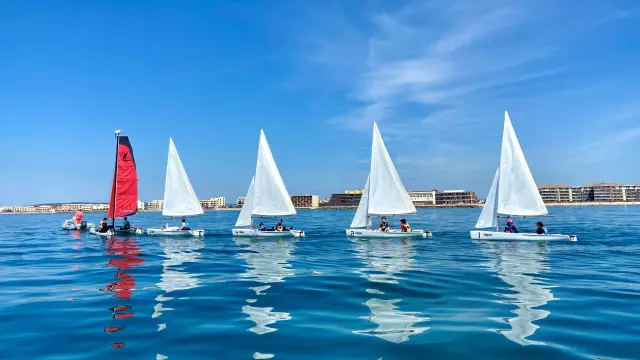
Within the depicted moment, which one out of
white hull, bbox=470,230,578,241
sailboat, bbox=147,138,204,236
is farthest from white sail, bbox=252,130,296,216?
white hull, bbox=470,230,578,241

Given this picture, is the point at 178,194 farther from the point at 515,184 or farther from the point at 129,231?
the point at 515,184

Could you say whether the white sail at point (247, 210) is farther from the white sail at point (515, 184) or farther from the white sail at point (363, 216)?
the white sail at point (515, 184)

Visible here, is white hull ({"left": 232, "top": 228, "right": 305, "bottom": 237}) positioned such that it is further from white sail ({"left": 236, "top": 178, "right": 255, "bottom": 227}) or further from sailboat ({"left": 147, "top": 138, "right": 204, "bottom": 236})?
sailboat ({"left": 147, "top": 138, "right": 204, "bottom": 236})

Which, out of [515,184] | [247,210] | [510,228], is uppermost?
[515,184]

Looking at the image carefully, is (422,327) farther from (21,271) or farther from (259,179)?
(259,179)

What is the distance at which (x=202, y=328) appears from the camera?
9617 mm

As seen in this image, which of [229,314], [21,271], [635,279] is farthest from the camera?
[21,271]

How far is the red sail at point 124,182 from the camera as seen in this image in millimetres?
45594

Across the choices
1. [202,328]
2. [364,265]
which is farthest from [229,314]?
[364,265]

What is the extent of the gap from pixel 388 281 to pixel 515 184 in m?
24.2

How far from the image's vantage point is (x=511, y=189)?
1368 inches

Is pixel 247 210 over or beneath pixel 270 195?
beneath

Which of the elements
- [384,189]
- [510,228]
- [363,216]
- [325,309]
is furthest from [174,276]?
[510,228]

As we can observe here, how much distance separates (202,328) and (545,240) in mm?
29849
